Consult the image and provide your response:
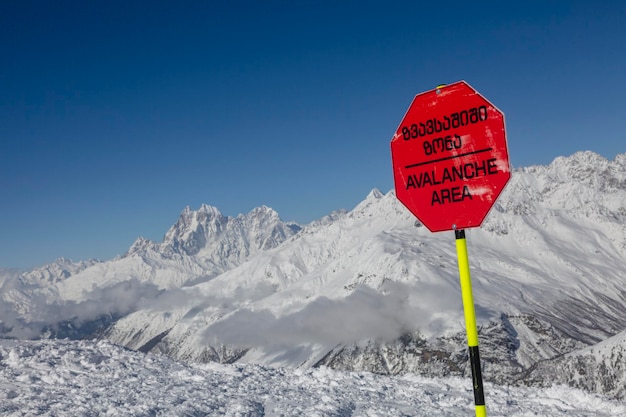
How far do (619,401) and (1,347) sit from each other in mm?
22258

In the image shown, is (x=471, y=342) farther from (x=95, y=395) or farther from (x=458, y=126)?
(x=95, y=395)

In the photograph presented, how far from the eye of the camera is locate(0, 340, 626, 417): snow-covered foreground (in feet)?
43.3

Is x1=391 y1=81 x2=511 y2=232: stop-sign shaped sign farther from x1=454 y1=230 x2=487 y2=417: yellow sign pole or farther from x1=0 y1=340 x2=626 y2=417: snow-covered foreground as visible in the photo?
x1=0 y1=340 x2=626 y2=417: snow-covered foreground

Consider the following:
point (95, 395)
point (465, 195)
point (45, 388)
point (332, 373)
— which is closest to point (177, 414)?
point (95, 395)

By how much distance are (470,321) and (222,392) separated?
1141 cm

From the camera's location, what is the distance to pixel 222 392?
15031mm

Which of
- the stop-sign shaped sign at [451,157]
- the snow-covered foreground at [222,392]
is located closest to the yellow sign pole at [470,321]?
the stop-sign shaped sign at [451,157]

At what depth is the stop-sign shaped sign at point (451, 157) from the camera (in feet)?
17.9

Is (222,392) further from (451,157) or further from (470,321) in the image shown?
(451,157)

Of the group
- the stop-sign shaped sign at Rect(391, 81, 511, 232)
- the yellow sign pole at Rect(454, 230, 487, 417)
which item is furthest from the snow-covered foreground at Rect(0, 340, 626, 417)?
the stop-sign shaped sign at Rect(391, 81, 511, 232)

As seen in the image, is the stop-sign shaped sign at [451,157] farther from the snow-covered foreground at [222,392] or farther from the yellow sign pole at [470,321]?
the snow-covered foreground at [222,392]

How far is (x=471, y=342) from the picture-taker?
5.58 metres

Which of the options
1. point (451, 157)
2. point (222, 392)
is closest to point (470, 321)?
point (451, 157)

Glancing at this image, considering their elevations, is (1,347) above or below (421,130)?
below
